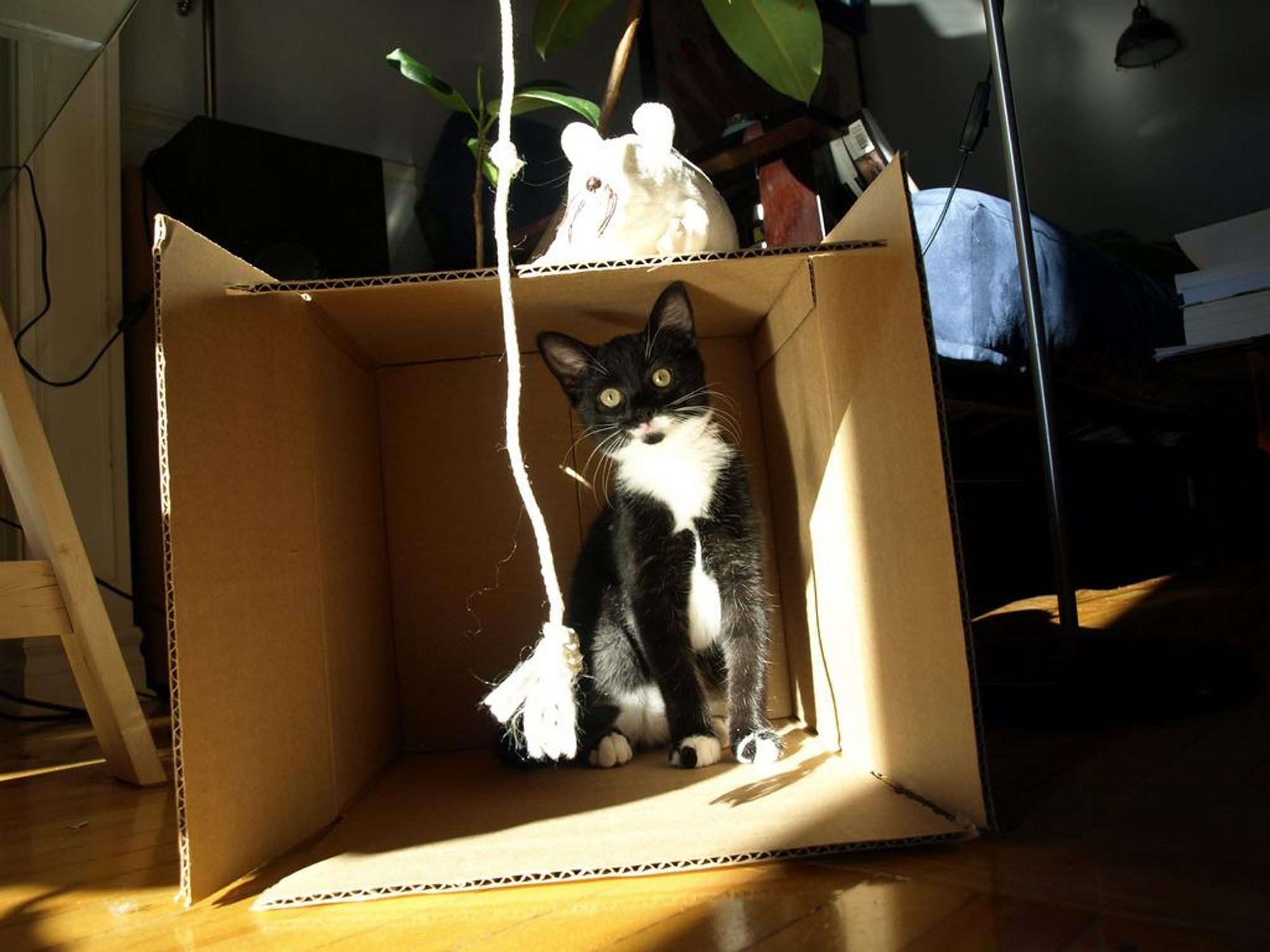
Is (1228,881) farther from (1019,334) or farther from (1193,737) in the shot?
(1019,334)

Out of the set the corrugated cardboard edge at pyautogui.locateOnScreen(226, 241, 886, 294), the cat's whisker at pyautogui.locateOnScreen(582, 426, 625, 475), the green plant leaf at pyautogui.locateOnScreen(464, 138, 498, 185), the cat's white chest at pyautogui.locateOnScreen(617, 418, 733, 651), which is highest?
the green plant leaf at pyautogui.locateOnScreen(464, 138, 498, 185)

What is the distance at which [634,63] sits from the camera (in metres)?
3.35

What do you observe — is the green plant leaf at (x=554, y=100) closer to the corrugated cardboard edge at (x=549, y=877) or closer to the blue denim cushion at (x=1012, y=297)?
the blue denim cushion at (x=1012, y=297)

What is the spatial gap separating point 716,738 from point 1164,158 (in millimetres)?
3455

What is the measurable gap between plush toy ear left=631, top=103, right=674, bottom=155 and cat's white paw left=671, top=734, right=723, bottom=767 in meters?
0.70

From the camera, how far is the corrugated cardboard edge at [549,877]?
0.69 m

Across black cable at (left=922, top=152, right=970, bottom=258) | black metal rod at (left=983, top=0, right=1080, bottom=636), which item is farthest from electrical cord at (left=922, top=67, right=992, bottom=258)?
black metal rod at (left=983, top=0, right=1080, bottom=636)

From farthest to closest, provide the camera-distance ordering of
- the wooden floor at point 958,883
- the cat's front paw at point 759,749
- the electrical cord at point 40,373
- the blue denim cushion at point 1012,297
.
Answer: the electrical cord at point 40,373
the blue denim cushion at point 1012,297
the cat's front paw at point 759,749
the wooden floor at point 958,883

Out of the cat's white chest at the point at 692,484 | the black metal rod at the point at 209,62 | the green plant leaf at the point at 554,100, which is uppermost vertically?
the black metal rod at the point at 209,62

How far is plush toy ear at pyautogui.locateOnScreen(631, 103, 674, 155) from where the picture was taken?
109 centimetres

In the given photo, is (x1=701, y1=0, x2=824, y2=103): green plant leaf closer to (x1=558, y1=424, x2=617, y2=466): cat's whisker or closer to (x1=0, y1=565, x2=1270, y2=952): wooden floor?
(x1=558, y1=424, x2=617, y2=466): cat's whisker

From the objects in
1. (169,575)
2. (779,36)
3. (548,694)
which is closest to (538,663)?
(548,694)

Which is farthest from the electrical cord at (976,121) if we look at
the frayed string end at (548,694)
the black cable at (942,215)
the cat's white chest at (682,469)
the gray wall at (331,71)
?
the gray wall at (331,71)

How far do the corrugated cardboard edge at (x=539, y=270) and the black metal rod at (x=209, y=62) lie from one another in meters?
1.63
